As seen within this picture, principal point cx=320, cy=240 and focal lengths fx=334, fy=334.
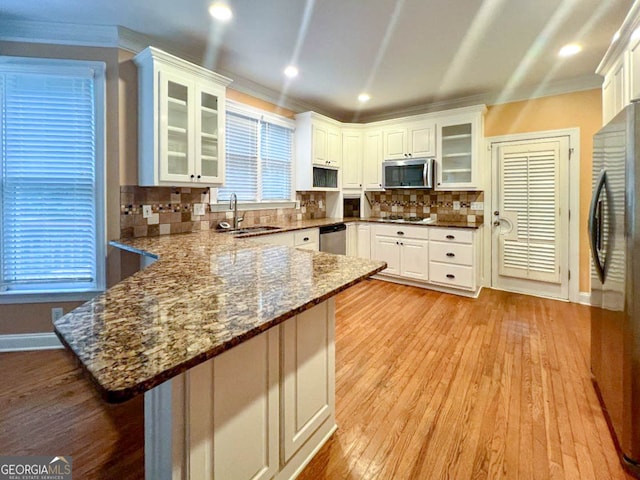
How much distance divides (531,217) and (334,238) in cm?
243

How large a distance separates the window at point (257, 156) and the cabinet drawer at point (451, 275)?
2139 mm

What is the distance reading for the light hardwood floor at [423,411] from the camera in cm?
154

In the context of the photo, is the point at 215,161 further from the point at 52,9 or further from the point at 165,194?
the point at 52,9

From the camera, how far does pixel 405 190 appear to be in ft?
16.8

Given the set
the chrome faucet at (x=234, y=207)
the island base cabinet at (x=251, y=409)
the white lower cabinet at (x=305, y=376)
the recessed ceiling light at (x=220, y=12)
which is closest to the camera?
the island base cabinet at (x=251, y=409)

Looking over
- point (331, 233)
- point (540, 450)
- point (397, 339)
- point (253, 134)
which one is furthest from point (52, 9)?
point (540, 450)

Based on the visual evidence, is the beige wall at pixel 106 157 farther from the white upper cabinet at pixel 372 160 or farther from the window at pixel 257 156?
the white upper cabinet at pixel 372 160

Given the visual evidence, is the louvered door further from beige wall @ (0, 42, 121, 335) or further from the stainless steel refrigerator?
beige wall @ (0, 42, 121, 335)

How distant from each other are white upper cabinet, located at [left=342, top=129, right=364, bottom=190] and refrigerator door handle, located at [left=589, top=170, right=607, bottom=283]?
352cm

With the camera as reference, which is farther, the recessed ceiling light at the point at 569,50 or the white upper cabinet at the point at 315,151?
the white upper cabinet at the point at 315,151

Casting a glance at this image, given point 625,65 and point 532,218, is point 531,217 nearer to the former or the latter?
point 532,218

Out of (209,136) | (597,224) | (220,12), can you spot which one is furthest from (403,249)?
(220,12)

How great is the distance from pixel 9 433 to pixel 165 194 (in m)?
2.01

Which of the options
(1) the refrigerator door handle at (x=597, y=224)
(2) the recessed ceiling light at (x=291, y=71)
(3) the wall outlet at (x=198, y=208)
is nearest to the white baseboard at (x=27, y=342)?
(3) the wall outlet at (x=198, y=208)
